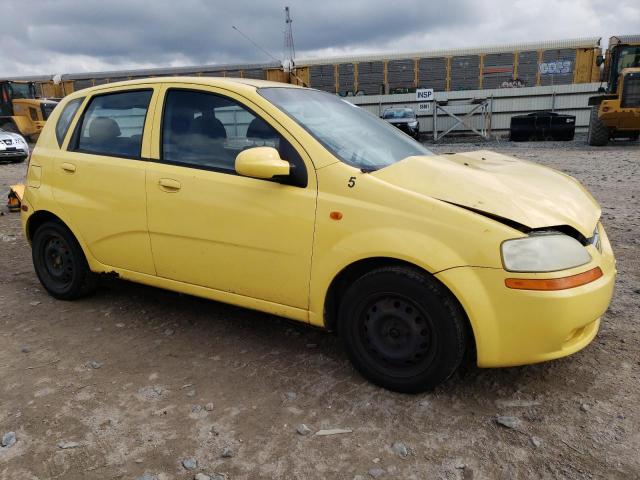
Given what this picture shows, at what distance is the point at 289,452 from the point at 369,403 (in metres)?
0.53

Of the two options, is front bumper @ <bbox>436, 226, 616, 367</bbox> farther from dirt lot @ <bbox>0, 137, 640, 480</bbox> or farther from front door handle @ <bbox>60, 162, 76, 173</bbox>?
front door handle @ <bbox>60, 162, 76, 173</bbox>

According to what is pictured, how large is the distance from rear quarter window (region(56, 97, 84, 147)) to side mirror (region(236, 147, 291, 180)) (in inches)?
76.8

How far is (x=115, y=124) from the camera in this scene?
370 cm

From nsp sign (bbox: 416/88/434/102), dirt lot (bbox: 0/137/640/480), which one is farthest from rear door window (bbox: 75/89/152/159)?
nsp sign (bbox: 416/88/434/102)

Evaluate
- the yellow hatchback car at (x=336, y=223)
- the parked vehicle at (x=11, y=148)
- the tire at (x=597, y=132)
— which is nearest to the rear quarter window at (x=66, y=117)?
the yellow hatchback car at (x=336, y=223)

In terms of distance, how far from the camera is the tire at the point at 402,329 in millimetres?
2484

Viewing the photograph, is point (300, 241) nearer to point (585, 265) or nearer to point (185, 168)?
point (185, 168)

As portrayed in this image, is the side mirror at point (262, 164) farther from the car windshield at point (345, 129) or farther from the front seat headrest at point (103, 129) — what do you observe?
the front seat headrest at point (103, 129)

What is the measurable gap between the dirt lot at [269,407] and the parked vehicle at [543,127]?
18.0 m

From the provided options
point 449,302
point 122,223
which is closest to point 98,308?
point 122,223

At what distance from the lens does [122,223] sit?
350cm

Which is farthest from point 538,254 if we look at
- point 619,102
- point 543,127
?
point 543,127

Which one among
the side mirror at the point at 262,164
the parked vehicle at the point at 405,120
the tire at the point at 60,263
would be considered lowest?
the tire at the point at 60,263

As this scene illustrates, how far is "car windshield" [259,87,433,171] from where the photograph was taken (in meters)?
2.93
